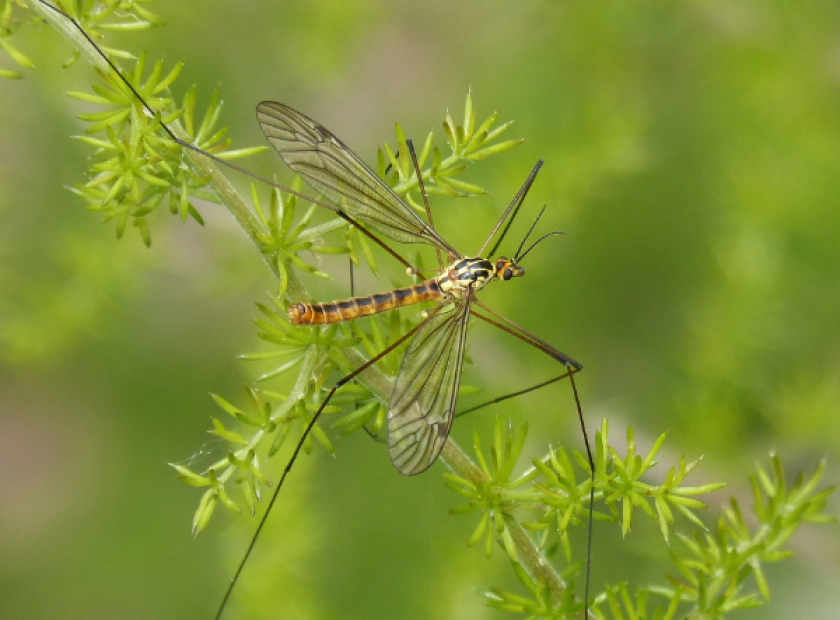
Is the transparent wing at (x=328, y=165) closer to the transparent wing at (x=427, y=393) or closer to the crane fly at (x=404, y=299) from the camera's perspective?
the crane fly at (x=404, y=299)

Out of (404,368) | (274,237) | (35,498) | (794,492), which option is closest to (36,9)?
(274,237)

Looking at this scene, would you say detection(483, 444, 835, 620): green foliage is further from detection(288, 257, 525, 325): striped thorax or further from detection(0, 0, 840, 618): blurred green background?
detection(0, 0, 840, 618): blurred green background

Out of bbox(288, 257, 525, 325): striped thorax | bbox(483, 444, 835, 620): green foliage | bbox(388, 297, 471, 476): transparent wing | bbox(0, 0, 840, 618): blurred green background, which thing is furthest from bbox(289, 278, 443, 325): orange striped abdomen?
bbox(0, 0, 840, 618): blurred green background

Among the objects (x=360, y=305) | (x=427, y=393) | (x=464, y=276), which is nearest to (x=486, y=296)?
(x=464, y=276)

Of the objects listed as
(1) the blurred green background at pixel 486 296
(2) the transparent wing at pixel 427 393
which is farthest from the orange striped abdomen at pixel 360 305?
(1) the blurred green background at pixel 486 296

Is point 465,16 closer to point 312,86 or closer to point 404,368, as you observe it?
point 312,86

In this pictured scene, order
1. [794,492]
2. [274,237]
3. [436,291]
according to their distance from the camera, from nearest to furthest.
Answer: [794,492]
[274,237]
[436,291]
